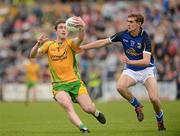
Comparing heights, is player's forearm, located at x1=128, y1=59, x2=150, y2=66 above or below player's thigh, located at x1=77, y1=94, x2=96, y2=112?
above

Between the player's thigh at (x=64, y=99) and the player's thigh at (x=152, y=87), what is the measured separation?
1.95 meters

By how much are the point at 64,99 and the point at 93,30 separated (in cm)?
2064

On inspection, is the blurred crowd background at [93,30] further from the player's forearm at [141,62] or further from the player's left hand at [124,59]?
the player's left hand at [124,59]

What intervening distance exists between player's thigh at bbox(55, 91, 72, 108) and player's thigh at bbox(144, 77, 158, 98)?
195 cm

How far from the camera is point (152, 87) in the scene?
14.6m

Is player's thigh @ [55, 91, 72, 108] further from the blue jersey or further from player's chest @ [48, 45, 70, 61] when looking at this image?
the blue jersey

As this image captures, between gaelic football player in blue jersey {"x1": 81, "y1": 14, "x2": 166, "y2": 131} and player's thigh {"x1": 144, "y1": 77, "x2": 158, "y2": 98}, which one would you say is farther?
gaelic football player in blue jersey {"x1": 81, "y1": 14, "x2": 166, "y2": 131}

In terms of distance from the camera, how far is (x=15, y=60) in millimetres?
33500

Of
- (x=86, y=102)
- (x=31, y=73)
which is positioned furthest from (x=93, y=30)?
(x=86, y=102)

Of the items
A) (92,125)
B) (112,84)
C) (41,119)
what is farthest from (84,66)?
(92,125)

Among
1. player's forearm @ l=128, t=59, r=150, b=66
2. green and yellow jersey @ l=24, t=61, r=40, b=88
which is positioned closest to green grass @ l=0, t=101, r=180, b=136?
player's forearm @ l=128, t=59, r=150, b=66

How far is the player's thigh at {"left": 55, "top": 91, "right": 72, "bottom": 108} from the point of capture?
44.5 feet

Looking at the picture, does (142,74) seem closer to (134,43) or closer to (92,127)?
(134,43)

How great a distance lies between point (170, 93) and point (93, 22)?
6545 mm
